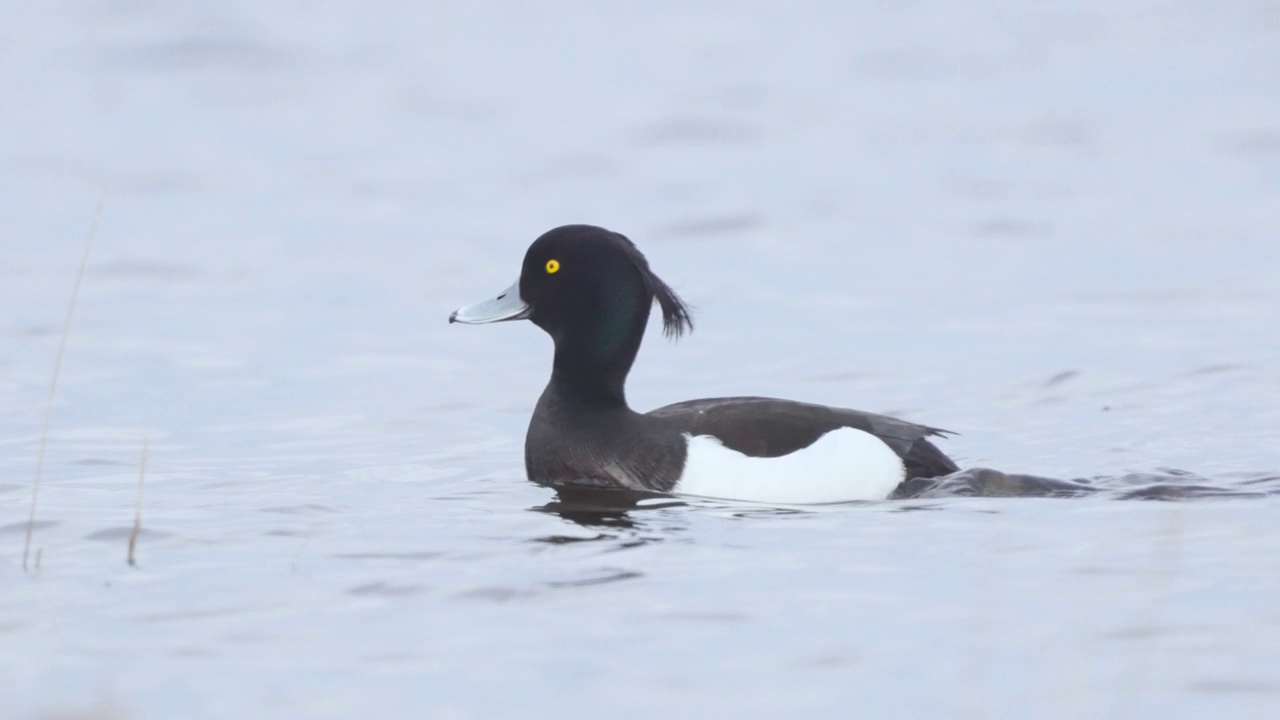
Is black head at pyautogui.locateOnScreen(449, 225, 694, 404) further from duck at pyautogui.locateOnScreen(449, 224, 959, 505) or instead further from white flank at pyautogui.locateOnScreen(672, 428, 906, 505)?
white flank at pyautogui.locateOnScreen(672, 428, 906, 505)

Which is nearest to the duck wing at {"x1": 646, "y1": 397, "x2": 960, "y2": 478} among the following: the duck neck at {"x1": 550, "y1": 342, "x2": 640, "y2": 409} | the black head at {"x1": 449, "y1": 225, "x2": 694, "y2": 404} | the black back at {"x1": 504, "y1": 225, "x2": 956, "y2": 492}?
the black back at {"x1": 504, "y1": 225, "x2": 956, "y2": 492}

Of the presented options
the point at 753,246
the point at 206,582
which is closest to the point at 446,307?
the point at 753,246

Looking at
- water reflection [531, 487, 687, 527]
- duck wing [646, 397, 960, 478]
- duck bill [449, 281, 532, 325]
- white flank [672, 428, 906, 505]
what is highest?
duck bill [449, 281, 532, 325]

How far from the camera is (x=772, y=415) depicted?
7480 mm

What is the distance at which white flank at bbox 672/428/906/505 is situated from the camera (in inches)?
285

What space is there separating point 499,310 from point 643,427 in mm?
906

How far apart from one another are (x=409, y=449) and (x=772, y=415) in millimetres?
2300

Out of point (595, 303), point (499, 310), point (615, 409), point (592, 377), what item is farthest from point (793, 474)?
point (499, 310)

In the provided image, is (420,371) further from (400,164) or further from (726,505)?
(400,164)

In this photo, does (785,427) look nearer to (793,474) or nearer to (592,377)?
(793,474)

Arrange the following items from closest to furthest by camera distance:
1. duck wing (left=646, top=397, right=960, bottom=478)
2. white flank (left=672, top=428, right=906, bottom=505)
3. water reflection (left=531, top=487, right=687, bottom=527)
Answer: water reflection (left=531, top=487, right=687, bottom=527), white flank (left=672, top=428, right=906, bottom=505), duck wing (left=646, top=397, right=960, bottom=478)

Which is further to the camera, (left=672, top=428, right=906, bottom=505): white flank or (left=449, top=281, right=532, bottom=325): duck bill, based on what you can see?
(left=449, top=281, right=532, bottom=325): duck bill

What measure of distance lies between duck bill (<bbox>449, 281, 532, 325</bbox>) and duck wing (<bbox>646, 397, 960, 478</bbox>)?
75 centimetres

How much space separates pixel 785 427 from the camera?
740 centimetres
